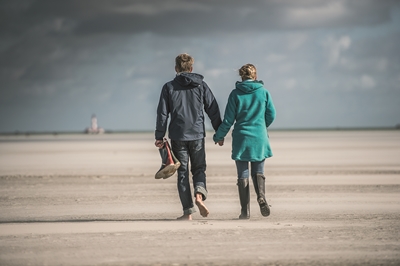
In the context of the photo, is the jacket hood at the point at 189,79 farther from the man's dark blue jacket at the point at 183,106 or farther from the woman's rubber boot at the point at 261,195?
the woman's rubber boot at the point at 261,195

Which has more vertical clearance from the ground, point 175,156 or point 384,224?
point 175,156

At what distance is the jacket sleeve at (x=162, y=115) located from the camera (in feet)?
29.9

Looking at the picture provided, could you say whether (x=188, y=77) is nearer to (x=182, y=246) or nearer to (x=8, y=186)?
(x=182, y=246)

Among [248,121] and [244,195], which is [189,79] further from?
[244,195]

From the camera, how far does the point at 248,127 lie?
30.3ft

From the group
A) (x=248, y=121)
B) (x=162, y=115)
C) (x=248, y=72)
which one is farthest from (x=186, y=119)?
A: (x=248, y=72)

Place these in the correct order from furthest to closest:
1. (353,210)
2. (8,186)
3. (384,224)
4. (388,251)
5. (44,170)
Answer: (44,170), (8,186), (353,210), (384,224), (388,251)

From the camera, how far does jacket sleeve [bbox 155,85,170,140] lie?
29.9ft

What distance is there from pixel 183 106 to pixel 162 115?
275 mm

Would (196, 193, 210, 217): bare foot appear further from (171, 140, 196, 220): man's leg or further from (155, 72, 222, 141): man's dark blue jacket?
(155, 72, 222, 141): man's dark blue jacket

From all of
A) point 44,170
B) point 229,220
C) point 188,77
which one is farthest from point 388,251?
point 44,170

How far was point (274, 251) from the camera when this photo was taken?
680 cm

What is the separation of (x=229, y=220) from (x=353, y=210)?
1988 mm

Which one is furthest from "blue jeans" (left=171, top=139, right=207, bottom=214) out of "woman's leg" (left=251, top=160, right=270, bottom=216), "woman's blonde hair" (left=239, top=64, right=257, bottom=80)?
"woman's blonde hair" (left=239, top=64, right=257, bottom=80)
